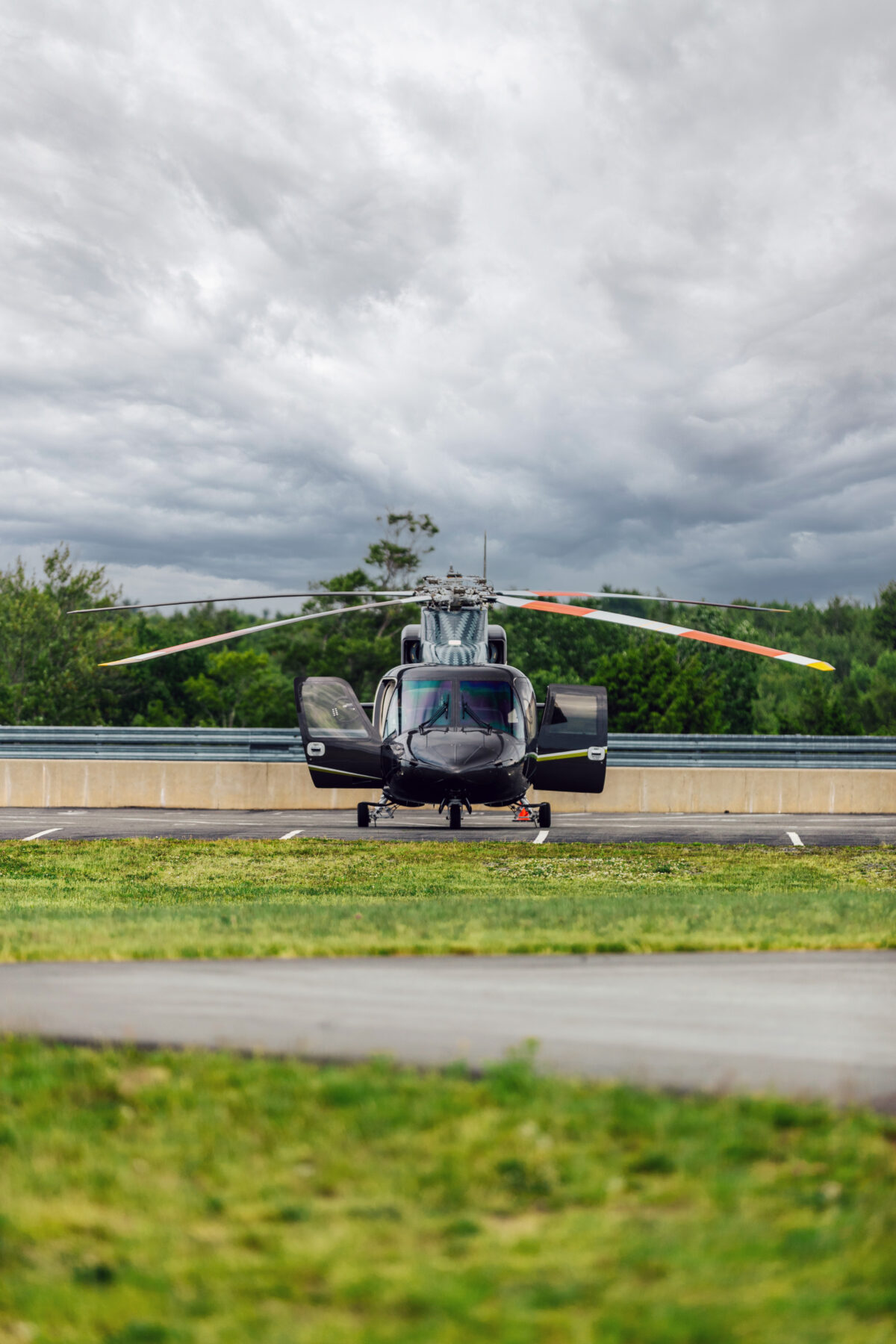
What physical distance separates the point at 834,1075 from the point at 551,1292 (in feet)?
7.90

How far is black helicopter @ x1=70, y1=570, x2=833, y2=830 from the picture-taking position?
1484cm

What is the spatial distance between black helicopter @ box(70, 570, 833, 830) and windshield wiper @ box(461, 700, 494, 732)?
17mm

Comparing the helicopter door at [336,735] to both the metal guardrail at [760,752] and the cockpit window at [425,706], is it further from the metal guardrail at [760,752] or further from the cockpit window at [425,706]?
the metal guardrail at [760,752]

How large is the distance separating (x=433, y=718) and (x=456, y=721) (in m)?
0.34

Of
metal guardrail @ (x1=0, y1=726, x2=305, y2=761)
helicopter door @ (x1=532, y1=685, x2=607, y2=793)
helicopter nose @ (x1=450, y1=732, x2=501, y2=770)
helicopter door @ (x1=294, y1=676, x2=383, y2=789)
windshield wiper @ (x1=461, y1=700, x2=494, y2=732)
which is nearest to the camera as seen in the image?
helicopter nose @ (x1=450, y1=732, x2=501, y2=770)

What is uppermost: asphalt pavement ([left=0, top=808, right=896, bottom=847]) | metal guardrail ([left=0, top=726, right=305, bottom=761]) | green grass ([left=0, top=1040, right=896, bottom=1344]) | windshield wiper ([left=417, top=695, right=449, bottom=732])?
windshield wiper ([left=417, top=695, right=449, bottom=732])

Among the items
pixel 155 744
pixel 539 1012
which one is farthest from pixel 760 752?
pixel 539 1012

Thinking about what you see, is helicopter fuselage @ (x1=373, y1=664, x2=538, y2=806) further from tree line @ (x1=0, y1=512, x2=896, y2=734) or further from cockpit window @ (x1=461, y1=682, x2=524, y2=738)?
tree line @ (x1=0, y1=512, x2=896, y2=734)

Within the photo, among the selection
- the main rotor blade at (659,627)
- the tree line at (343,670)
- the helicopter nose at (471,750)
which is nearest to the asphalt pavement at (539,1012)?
the main rotor blade at (659,627)

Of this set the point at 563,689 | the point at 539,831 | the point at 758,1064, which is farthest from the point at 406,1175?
the point at 539,831

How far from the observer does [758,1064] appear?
5.13 m

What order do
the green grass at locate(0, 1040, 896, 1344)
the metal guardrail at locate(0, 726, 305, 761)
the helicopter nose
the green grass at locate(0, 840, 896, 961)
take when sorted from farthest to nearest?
the metal guardrail at locate(0, 726, 305, 761) → the helicopter nose → the green grass at locate(0, 840, 896, 961) → the green grass at locate(0, 1040, 896, 1344)

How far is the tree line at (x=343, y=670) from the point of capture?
220 feet

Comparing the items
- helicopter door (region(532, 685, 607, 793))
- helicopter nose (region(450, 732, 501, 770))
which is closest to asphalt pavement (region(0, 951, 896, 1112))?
helicopter nose (region(450, 732, 501, 770))
